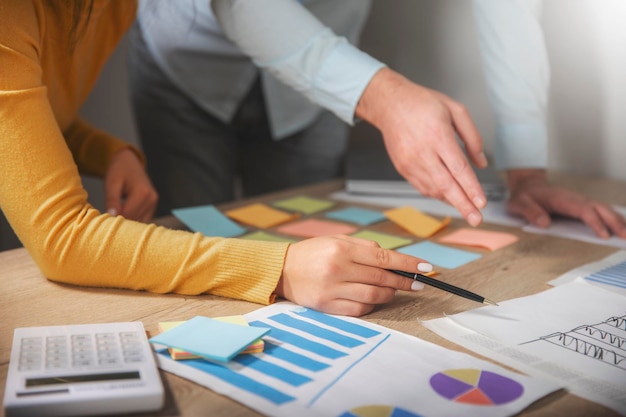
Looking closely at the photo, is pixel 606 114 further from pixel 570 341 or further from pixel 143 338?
pixel 143 338

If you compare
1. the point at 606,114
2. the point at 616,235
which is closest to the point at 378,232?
the point at 616,235

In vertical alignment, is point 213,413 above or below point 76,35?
below

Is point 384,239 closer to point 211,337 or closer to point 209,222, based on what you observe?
point 209,222

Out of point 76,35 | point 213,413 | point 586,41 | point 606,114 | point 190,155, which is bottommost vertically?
point 213,413

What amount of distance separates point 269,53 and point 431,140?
0.38m

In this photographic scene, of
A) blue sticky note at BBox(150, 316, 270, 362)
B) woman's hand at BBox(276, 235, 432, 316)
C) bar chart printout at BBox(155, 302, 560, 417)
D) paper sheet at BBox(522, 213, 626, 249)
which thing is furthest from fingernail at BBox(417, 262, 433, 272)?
paper sheet at BBox(522, 213, 626, 249)

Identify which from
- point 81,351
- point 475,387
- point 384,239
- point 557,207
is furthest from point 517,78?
point 81,351

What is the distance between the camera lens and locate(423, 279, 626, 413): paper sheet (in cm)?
66

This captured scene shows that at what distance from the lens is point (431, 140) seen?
1032mm

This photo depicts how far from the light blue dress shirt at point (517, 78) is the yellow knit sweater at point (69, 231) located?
69 centimetres

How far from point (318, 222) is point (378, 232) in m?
0.11

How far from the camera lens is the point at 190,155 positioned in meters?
1.61

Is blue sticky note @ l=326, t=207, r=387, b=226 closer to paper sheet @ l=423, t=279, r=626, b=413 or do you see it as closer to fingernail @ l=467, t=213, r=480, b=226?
fingernail @ l=467, t=213, r=480, b=226

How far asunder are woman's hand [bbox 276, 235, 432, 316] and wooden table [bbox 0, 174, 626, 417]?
0.03m
